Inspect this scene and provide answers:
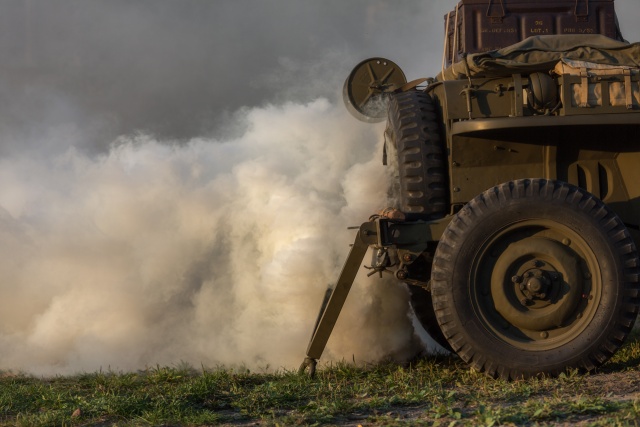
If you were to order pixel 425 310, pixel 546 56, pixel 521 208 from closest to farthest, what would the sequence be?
pixel 521 208 < pixel 546 56 < pixel 425 310

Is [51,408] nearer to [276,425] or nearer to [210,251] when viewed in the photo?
[276,425]

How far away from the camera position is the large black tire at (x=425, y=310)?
8.91 meters

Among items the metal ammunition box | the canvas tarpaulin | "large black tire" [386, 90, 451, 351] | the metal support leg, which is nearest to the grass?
the metal support leg

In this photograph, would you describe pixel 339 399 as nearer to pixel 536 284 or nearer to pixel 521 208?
pixel 536 284

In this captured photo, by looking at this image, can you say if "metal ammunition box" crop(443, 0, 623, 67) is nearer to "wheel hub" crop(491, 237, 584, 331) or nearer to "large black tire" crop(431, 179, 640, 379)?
"large black tire" crop(431, 179, 640, 379)

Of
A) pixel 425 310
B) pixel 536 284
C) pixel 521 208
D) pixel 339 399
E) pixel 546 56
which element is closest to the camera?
pixel 339 399

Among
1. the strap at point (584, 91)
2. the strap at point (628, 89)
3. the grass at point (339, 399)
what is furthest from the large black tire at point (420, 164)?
the strap at point (628, 89)

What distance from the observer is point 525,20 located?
29.7ft

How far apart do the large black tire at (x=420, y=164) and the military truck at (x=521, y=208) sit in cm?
1

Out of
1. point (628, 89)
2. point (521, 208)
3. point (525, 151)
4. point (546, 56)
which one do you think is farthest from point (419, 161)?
point (628, 89)

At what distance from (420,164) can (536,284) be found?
1332 mm

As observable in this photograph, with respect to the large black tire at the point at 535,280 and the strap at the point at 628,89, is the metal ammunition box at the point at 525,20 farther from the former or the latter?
the large black tire at the point at 535,280

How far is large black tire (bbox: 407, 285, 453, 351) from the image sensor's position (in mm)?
8906

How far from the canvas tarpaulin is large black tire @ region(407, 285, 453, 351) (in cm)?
211
